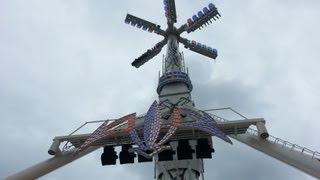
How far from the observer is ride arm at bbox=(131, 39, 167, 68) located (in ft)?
205

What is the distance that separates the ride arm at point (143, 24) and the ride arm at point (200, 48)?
3.24 meters

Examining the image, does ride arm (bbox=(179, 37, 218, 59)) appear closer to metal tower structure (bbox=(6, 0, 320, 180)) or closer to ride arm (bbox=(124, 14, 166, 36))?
ride arm (bbox=(124, 14, 166, 36))

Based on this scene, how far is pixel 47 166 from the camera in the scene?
35.4 meters

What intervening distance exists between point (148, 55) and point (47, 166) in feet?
101

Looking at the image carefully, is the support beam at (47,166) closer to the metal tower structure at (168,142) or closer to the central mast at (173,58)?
the metal tower structure at (168,142)

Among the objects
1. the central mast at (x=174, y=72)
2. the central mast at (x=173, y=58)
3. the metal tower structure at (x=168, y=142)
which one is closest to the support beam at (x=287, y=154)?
the metal tower structure at (x=168, y=142)

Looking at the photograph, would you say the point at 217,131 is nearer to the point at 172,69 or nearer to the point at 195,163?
the point at 195,163

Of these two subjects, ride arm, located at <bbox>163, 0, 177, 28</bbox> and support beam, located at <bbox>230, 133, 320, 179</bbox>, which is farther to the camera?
ride arm, located at <bbox>163, 0, 177, 28</bbox>

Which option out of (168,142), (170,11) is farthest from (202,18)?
(168,142)

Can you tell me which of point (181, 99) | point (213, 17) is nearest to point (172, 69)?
point (181, 99)

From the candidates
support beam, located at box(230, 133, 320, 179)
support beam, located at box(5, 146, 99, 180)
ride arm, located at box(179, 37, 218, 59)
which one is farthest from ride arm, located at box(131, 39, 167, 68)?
support beam, located at box(230, 133, 320, 179)

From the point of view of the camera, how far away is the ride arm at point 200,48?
62.7 metres

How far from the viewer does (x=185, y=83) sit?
1914 inches

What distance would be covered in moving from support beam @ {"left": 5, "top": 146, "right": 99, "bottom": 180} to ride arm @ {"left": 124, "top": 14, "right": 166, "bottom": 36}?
90.1 ft
